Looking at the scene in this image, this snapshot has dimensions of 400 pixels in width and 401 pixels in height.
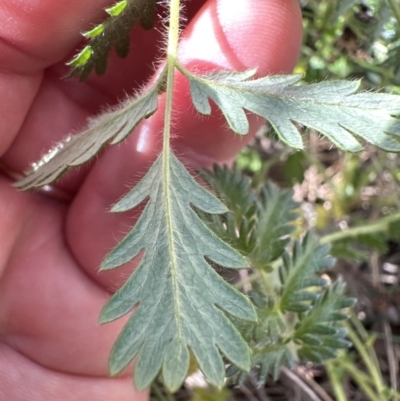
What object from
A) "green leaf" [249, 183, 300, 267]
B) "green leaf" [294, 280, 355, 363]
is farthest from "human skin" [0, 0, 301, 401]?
"green leaf" [294, 280, 355, 363]

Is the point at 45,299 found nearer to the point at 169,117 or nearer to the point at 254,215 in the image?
the point at 254,215

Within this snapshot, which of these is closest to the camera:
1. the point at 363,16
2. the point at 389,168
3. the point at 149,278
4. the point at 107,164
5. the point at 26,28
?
the point at 149,278

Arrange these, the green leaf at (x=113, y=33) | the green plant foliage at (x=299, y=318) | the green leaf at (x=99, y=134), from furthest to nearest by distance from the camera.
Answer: the green plant foliage at (x=299, y=318)
the green leaf at (x=113, y=33)
the green leaf at (x=99, y=134)

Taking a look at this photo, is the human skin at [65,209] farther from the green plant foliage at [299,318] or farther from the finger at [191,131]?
the green plant foliage at [299,318]

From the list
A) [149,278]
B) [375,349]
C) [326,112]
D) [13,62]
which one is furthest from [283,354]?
[375,349]

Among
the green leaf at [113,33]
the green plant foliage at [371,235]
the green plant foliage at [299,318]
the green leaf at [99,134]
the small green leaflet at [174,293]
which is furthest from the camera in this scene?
the green plant foliage at [371,235]

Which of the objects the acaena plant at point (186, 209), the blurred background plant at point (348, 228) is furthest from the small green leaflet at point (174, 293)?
the blurred background plant at point (348, 228)

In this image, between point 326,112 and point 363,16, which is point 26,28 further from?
point 363,16
